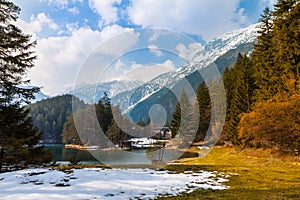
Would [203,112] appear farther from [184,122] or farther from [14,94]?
[14,94]

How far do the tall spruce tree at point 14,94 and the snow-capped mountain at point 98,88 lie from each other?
10.3ft

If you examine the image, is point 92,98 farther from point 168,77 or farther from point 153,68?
point 168,77

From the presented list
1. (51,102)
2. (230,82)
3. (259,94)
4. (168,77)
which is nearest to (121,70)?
(168,77)

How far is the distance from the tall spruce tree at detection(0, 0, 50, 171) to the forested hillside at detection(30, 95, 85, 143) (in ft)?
334

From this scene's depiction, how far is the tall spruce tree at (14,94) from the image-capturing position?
15523 mm

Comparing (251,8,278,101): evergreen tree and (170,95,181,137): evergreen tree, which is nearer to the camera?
(251,8,278,101): evergreen tree

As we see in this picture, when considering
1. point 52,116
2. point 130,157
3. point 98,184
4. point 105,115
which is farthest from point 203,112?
point 52,116

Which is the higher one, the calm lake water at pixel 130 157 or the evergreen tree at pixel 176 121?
the evergreen tree at pixel 176 121

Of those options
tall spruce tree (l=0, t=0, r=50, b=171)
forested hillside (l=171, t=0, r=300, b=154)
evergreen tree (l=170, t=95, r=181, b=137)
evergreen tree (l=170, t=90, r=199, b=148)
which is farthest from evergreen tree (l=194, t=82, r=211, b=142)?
tall spruce tree (l=0, t=0, r=50, b=171)

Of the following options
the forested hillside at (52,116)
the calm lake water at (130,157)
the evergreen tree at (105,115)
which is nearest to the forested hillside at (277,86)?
the calm lake water at (130,157)

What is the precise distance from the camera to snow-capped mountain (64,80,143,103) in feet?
54.5

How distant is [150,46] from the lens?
17125 millimetres

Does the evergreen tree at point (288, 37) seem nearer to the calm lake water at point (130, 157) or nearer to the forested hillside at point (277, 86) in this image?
the forested hillside at point (277, 86)

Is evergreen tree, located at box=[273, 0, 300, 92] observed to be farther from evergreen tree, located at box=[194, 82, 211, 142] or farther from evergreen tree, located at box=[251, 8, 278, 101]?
evergreen tree, located at box=[194, 82, 211, 142]
